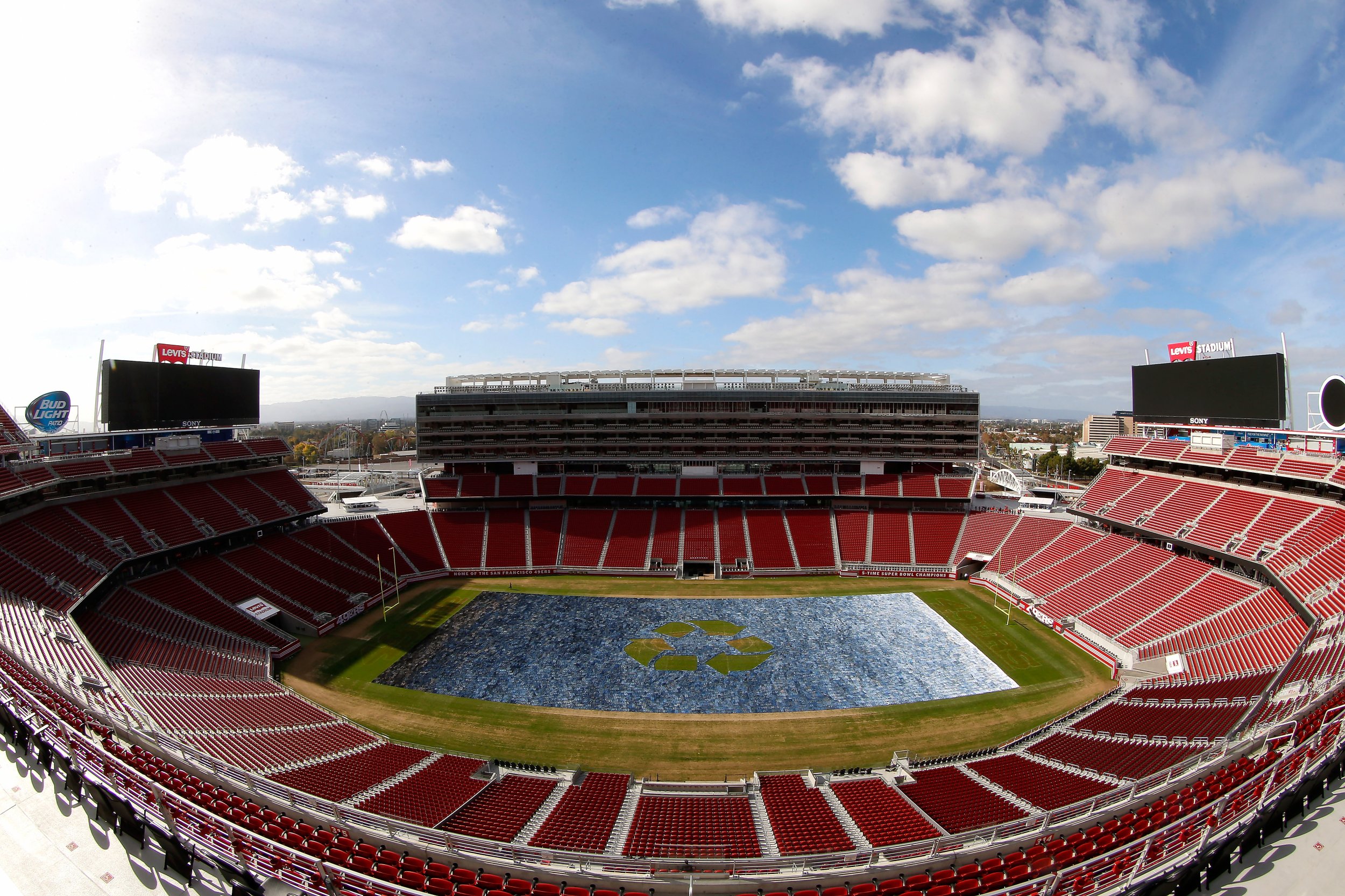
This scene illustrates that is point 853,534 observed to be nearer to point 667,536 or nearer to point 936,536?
point 936,536

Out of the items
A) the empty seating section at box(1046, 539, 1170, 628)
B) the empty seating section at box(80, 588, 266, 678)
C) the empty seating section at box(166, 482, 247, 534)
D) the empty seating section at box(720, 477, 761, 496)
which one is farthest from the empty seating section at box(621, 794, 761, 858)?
the empty seating section at box(166, 482, 247, 534)

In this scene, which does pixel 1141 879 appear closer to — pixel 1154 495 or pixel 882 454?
pixel 1154 495

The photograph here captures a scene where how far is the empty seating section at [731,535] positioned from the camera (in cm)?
4919

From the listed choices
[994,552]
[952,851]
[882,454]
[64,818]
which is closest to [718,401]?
[882,454]

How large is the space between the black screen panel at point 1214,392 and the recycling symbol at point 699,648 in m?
38.3

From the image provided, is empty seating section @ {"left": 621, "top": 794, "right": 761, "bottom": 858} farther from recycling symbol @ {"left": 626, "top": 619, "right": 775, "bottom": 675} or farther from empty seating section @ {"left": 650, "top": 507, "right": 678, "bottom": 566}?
empty seating section @ {"left": 650, "top": 507, "right": 678, "bottom": 566}

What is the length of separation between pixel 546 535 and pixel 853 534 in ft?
99.4

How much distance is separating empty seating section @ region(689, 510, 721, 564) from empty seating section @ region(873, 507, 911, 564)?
1273 cm

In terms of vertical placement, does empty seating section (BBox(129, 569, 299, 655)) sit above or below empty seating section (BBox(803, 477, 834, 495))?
below

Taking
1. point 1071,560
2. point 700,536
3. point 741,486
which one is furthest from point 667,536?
point 1071,560

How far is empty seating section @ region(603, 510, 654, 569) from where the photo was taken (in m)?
48.6

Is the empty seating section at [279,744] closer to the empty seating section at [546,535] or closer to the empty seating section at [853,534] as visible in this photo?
the empty seating section at [546,535]

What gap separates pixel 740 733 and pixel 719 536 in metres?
26.3

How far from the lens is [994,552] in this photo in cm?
4631
